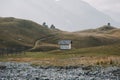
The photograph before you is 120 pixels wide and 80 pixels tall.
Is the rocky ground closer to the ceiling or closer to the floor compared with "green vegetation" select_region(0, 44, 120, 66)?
closer to the floor

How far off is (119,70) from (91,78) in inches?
402

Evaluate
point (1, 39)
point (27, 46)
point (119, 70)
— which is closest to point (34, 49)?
point (27, 46)

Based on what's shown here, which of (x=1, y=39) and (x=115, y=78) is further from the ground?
(x=1, y=39)

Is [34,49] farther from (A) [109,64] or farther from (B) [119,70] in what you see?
(B) [119,70]

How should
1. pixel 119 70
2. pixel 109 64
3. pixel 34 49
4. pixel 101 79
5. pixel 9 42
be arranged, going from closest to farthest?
1. pixel 101 79
2. pixel 119 70
3. pixel 109 64
4. pixel 34 49
5. pixel 9 42

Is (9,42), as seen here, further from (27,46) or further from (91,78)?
(91,78)

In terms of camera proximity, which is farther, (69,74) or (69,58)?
(69,58)

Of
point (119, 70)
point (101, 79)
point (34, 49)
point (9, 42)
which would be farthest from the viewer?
point (9, 42)

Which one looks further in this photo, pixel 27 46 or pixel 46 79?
pixel 27 46

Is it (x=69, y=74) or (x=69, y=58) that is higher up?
(x=69, y=58)

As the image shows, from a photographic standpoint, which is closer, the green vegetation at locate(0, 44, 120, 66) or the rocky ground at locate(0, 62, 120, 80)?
the rocky ground at locate(0, 62, 120, 80)

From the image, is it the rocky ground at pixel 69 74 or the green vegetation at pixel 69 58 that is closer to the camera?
the rocky ground at pixel 69 74

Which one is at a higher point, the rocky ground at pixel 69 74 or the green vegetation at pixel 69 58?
the green vegetation at pixel 69 58

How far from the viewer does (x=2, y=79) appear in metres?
46.7
